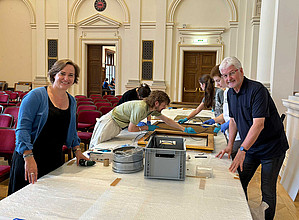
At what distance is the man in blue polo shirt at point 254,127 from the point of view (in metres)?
2.12

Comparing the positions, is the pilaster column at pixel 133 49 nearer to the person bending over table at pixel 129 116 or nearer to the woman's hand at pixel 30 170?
the person bending over table at pixel 129 116

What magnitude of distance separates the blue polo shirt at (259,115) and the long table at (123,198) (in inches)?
18.1

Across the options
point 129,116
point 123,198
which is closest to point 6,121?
point 129,116

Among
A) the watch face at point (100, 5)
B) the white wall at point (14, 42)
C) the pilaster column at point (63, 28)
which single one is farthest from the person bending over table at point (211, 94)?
the white wall at point (14, 42)

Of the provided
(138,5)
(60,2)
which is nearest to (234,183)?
(138,5)

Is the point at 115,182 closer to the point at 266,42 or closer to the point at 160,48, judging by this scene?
the point at 266,42

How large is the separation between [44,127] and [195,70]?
35.2 ft

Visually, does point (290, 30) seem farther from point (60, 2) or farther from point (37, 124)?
point (60, 2)

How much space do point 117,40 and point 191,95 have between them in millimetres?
3974

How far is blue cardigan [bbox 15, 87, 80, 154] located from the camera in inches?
74.7

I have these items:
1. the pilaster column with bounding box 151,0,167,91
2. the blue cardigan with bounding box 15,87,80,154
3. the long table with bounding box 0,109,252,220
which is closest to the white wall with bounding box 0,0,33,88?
the pilaster column with bounding box 151,0,167,91

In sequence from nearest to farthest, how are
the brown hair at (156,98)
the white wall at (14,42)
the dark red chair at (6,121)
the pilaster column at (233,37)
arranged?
1. the brown hair at (156,98)
2. the dark red chair at (6,121)
3. the pilaster column at (233,37)
4. the white wall at (14,42)

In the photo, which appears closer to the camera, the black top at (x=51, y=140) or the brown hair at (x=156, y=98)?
the black top at (x=51, y=140)

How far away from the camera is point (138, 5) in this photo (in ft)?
39.3
